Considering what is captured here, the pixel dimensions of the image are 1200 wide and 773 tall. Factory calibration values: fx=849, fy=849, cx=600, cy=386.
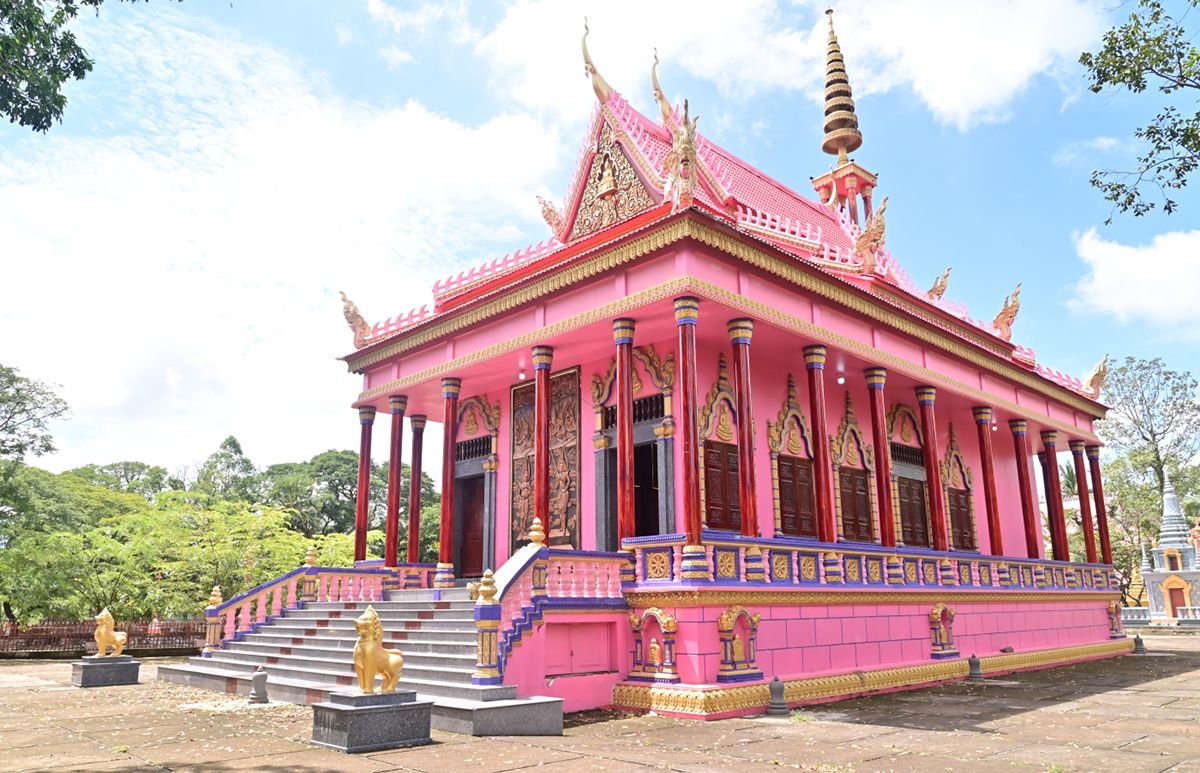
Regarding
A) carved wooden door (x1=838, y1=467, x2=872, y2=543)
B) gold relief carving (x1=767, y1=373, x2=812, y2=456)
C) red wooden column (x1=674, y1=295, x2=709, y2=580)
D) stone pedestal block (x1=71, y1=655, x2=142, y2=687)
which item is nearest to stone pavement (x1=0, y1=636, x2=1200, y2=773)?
stone pedestal block (x1=71, y1=655, x2=142, y2=687)

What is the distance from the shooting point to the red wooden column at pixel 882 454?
14.2 metres

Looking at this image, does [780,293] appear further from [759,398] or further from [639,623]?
[639,623]

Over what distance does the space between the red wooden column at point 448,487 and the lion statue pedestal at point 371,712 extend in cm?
689

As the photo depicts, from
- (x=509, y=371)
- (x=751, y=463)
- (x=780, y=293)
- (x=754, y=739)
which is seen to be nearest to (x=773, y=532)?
(x=751, y=463)

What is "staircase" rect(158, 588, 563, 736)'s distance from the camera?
841 cm

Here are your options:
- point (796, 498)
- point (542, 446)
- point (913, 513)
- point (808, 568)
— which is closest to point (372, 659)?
point (542, 446)

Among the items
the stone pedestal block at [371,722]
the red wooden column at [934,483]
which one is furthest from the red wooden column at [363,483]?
the red wooden column at [934,483]

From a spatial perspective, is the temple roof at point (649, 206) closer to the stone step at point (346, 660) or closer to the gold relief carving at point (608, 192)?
the gold relief carving at point (608, 192)

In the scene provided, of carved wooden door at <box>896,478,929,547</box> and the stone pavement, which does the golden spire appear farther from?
the stone pavement

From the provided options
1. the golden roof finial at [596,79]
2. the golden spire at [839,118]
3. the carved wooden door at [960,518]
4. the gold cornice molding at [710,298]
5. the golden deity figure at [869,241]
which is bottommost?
the carved wooden door at [960,518]

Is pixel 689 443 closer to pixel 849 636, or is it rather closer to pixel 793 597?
pixel 793 597

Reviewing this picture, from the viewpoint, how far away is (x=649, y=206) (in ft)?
46.8

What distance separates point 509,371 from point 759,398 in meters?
4.54

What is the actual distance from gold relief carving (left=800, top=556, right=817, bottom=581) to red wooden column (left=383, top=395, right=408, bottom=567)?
8046mm
